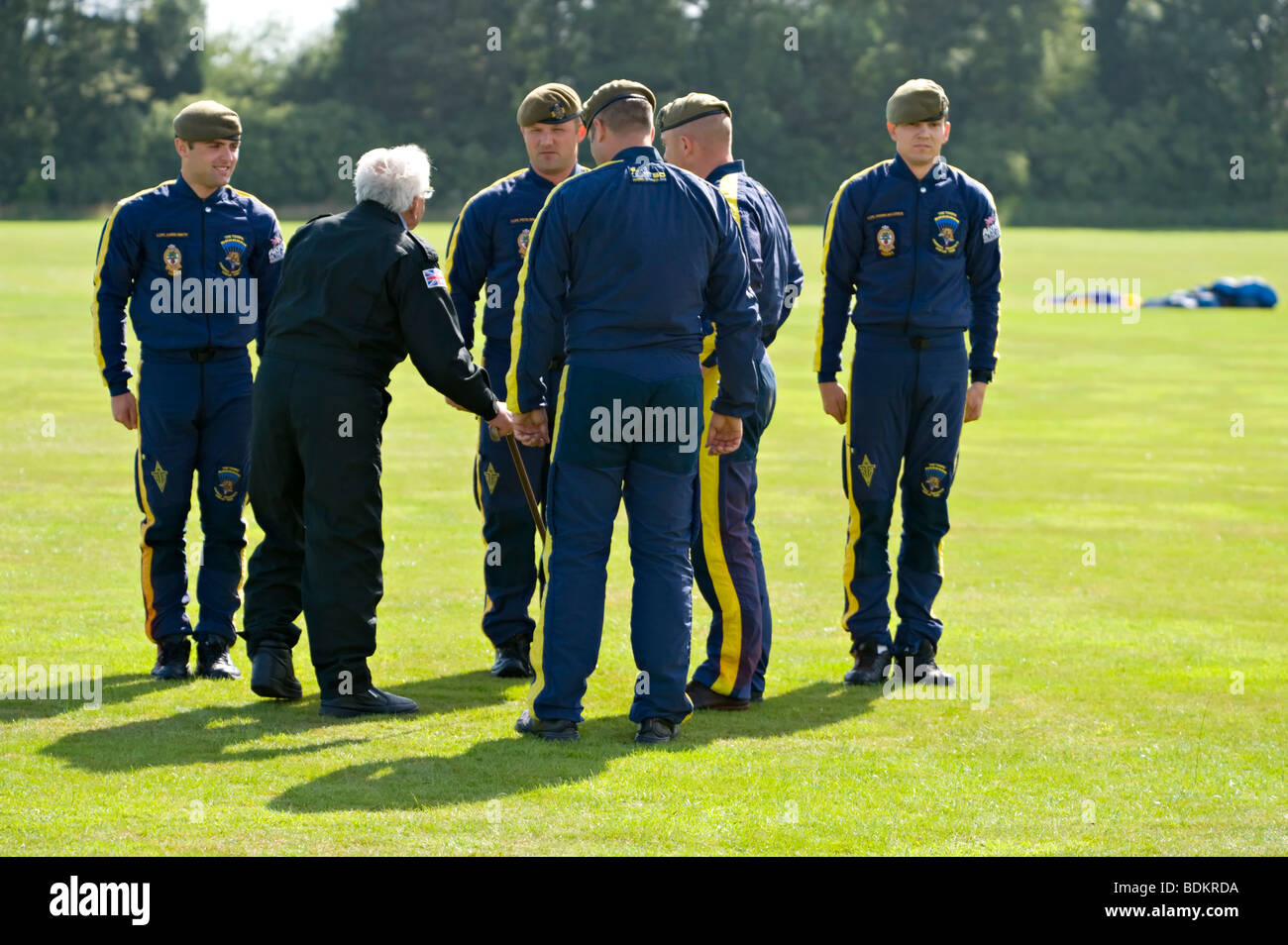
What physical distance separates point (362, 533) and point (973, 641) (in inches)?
129

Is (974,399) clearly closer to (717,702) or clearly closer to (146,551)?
(717,702)

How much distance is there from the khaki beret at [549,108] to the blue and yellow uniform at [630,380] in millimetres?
1270

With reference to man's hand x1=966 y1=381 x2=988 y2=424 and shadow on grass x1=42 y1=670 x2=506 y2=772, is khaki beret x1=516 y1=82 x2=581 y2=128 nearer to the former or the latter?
man's hand x1=966 y1=381 x2=988 y2=424

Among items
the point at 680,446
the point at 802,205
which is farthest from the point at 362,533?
the point at 802,205

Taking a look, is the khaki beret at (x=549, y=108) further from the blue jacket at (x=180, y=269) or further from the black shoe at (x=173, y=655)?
the black shoe at (x=173, y=655)

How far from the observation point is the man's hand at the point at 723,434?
21.5 ft

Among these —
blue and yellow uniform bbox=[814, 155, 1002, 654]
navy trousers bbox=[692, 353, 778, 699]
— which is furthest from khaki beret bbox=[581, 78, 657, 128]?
blue and yellow uniform bbox=[814, 155, 1002, 654]

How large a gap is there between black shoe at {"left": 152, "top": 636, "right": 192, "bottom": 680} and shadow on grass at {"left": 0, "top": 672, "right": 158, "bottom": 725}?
0.26ft

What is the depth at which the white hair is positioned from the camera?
6664mm

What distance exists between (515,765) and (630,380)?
1439 mm

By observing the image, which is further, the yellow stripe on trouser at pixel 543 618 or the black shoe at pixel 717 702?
the black shoe at pixel 717 702

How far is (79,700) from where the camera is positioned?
688 cm

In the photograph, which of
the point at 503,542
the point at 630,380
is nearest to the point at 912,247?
the point at 630,380

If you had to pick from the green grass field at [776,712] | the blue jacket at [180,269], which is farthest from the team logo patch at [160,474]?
the green grass field at [776,712]
